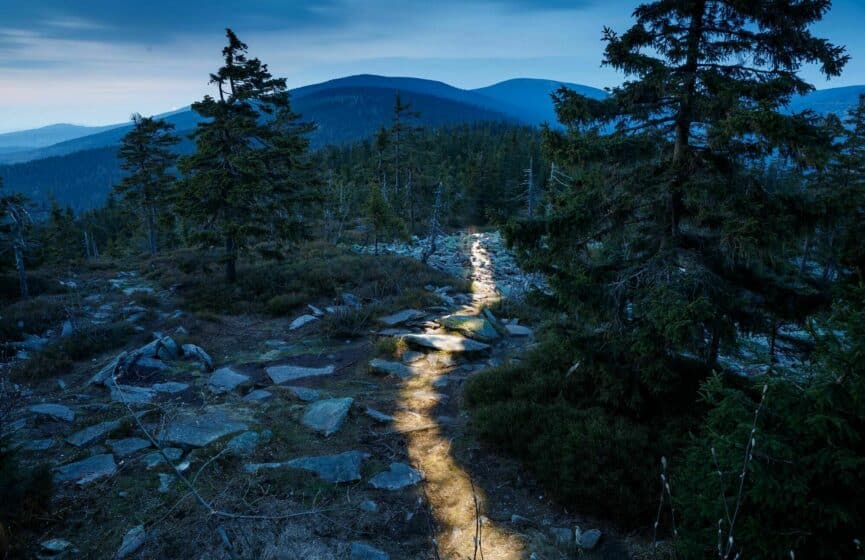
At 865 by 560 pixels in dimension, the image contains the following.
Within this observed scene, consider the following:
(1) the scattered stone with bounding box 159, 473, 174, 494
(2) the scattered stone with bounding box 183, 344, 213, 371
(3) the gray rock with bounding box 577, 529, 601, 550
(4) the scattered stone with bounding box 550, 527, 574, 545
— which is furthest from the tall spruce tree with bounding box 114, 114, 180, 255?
(3) the gray rock with bounding box 577, 529, 601, 550

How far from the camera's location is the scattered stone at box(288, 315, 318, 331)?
1354cm

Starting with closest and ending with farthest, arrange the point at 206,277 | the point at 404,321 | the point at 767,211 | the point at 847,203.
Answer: the point at 847,203 < the point at 767,211 < the point at 404,321 < the point at 206,277

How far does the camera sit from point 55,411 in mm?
7570

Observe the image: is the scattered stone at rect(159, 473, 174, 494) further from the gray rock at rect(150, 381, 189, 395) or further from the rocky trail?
the gray rock at rect(150, 381, 189, 395)

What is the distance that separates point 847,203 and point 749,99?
1.70 metres

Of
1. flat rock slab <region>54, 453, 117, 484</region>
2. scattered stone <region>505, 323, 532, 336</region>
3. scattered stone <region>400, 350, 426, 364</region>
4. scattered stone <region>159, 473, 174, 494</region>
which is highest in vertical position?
flat rock slab <region>54, 453, 117, 484</region>

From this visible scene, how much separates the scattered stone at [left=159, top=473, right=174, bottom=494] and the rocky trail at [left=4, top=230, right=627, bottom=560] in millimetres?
28

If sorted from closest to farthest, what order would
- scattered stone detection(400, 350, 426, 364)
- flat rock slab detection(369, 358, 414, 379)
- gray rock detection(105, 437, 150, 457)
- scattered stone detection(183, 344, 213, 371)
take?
gray rock detection(105, 437, 150, 457), flat rock slab detection(369, 358, 414, 379), scattered stone detection(183, 344, 213, 371), scattered stone detection(400, 350, 426, 364)

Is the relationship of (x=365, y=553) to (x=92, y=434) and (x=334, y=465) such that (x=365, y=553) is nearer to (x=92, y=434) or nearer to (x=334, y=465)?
(x=334, y=465)

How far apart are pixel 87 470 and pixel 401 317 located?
336 inches

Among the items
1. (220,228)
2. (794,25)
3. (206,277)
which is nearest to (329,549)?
(794,25)

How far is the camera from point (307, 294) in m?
15.9

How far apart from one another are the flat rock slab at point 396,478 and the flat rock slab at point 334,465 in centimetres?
28

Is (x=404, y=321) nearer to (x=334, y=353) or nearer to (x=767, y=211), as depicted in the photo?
(x=334, y=353)
